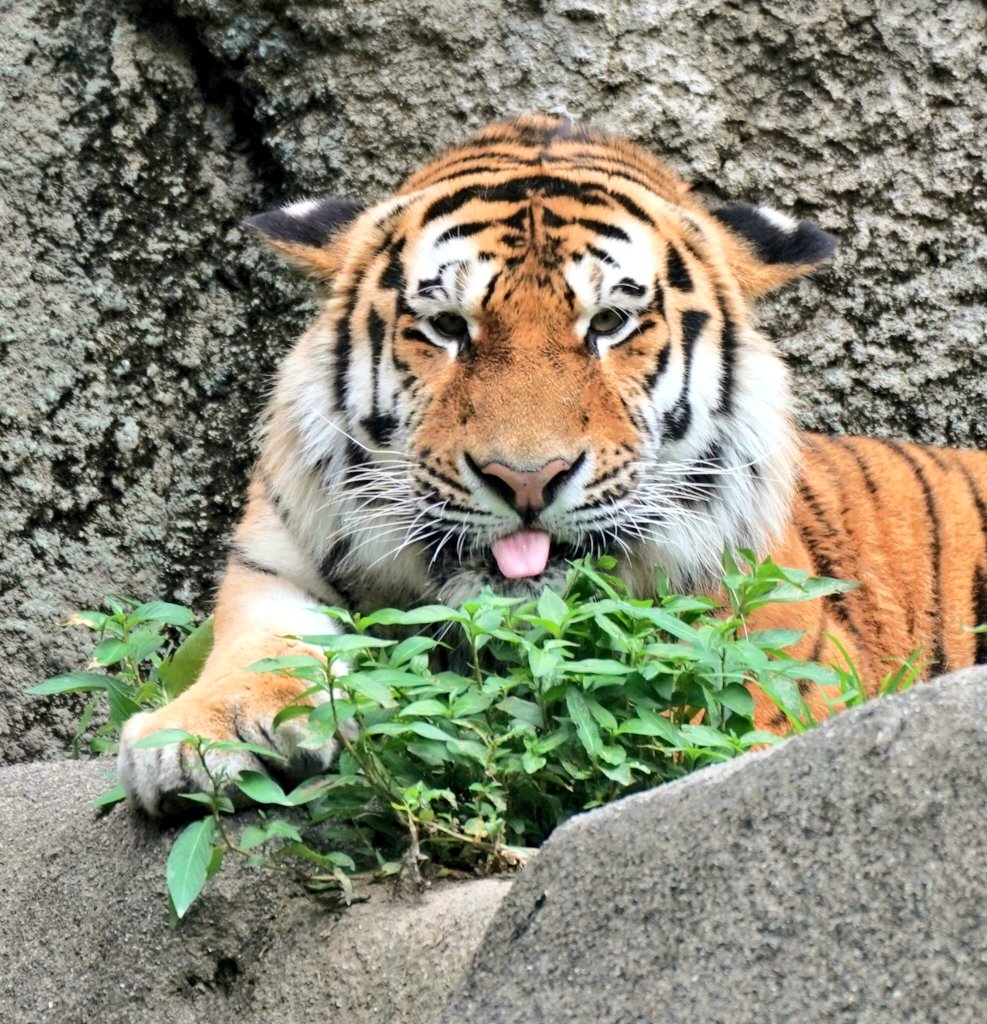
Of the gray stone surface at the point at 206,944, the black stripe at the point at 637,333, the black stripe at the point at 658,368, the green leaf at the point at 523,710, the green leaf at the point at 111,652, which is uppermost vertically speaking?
the black stripe at the point at 637,333

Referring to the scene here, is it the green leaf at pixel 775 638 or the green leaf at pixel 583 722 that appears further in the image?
the green leaf at pixel 775 638

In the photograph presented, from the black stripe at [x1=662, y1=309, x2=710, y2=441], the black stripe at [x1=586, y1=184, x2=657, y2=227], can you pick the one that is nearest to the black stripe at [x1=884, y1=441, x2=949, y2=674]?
the black stripe at [x1=662, y1=309, x2=710, y2=441]

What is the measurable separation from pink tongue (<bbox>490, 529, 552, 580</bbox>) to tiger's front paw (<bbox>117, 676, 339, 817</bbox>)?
0.48 m

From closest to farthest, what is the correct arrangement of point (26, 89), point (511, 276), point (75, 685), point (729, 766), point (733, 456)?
point (729, 766), point (75, 685), point (511, 276), point (733, 456), point (26, 89)

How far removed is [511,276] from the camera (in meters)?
2.62

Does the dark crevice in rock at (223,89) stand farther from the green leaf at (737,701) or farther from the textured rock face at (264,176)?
the green leaf at (737,701)

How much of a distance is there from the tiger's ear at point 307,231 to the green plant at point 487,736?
1.07m

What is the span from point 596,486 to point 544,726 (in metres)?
0.61

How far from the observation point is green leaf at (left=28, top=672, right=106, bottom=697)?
2236 mm

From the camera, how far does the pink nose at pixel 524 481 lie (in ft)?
7.78

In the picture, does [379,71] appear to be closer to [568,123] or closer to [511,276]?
[568,123]

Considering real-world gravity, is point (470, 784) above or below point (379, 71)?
below

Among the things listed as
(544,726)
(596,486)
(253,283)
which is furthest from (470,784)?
(253,283)

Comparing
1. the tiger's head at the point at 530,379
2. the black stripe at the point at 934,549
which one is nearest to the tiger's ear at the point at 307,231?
the tiger's head at the point at 530,379
